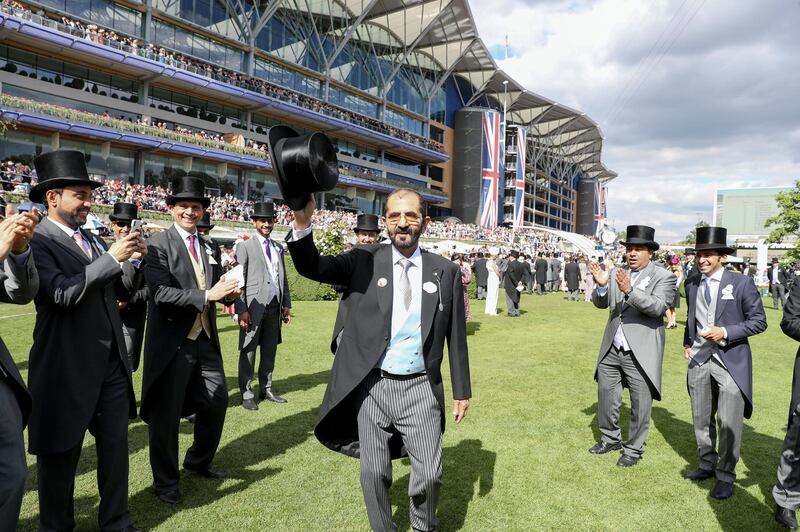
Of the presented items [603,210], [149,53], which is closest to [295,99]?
[149,53]

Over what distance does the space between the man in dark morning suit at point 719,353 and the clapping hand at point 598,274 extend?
32.2 inches

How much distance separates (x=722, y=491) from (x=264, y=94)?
39.2 metres

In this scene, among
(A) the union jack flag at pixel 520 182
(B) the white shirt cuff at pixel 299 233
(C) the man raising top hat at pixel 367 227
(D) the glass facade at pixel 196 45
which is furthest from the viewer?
(A) the union jack flag at pixel 520 182

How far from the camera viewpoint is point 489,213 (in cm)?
6481

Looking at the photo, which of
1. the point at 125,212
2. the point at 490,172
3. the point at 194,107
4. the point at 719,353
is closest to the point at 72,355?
the point at 125,212

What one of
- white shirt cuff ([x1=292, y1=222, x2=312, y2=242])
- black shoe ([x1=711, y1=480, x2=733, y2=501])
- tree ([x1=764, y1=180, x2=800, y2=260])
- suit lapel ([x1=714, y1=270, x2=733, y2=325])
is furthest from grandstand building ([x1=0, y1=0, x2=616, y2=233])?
tree ([x1=764, y1=180, x2=800, y2=260])

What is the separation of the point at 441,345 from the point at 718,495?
9.64 feet

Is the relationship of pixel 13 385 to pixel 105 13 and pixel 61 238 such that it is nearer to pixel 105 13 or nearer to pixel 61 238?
pixel 61 238

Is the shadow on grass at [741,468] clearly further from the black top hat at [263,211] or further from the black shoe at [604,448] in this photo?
the black top hat at [263,211]

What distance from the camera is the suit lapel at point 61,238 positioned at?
3107 mm

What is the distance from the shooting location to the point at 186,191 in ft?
13.5

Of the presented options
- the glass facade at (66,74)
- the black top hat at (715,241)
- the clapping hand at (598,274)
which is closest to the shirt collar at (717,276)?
the black top hat at (715,241)

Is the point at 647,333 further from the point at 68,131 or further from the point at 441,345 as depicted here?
the point at 68,131

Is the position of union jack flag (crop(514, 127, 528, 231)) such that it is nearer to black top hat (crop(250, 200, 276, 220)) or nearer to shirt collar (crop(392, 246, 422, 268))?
black top hat (crop(250, 200, 276, 220))
